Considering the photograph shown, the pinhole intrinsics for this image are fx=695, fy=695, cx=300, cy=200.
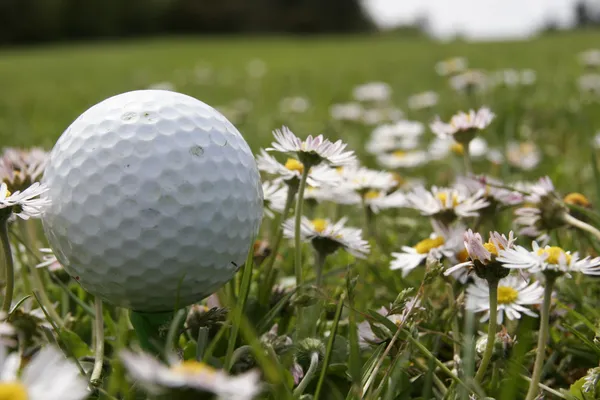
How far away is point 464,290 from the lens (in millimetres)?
1479

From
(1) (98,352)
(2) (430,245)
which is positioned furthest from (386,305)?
(1) (98,352)

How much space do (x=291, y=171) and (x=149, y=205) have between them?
0.46 meters

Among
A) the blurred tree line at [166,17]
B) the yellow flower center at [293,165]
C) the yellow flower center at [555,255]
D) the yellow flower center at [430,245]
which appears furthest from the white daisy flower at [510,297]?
the blurred tree line at [166,17]

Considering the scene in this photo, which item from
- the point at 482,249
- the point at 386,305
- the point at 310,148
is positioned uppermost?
the point at 310,148

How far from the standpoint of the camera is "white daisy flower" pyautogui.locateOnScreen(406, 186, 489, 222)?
5.38 feet

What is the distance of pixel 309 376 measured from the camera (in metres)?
1.12

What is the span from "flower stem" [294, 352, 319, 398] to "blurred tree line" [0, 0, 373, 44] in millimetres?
31438

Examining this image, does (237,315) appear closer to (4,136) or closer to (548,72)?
(4,136)

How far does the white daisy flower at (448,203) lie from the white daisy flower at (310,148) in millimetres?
337

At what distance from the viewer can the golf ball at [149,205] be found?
3.88ft

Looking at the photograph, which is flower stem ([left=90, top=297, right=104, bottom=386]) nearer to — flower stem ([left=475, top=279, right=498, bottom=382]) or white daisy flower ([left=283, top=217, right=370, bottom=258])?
white daisy flower ([left=283, top=217, right=370, bottom=258])

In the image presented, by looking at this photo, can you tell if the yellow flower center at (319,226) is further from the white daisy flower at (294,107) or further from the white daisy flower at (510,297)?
the white daisy flower at (294,107)

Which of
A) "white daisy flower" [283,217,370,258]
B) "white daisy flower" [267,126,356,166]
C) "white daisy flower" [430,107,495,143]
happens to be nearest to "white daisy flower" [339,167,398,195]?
"white daisy flower" [430,107,495,143]

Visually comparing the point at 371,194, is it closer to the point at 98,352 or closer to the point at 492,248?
the point at 492,248
